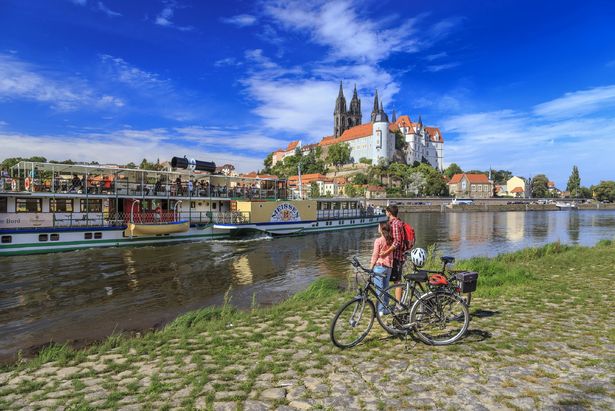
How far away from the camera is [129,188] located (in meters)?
33.5

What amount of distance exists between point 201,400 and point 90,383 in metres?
2.04

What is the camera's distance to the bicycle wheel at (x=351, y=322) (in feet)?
21.2

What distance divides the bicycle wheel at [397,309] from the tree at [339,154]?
16308 centimetres

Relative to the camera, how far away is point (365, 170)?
157625 mm

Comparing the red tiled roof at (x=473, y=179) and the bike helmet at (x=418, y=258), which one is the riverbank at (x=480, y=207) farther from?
the bike helmet at (x=418, y=258)

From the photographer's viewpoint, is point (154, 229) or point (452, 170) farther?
point (452, 170)

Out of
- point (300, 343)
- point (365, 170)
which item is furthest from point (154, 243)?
point (365, 170)

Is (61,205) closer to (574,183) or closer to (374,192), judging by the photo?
(374,192)

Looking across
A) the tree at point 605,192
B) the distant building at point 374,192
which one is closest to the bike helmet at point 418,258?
the distant building at point 374,192

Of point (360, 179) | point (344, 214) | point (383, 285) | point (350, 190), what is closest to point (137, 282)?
point (383, 285)

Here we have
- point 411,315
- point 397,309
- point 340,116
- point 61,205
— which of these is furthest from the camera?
point 340,116

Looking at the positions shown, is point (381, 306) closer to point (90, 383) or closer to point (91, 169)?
point (90, 383)

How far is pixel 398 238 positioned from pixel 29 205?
3010cm

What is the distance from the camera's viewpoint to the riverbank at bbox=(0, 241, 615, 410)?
185 inches
